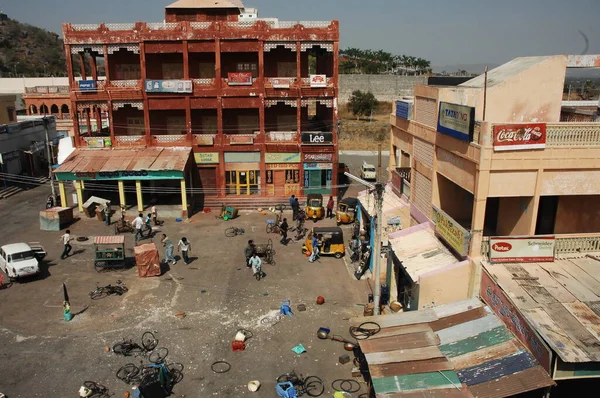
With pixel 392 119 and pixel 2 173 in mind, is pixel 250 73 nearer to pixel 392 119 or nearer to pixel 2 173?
pixel 392 119

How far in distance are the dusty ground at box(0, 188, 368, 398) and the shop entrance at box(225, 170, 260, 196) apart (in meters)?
8.38

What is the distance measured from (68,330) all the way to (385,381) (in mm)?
11893

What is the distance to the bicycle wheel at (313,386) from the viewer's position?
13641 millimetres

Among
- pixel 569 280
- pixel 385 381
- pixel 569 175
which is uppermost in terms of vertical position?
pixel 569 175

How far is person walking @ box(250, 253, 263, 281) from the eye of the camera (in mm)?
21219

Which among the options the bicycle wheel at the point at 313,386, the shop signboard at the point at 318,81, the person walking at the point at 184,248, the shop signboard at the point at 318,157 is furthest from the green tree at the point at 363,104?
the bicycle wheel at the point at 313,386

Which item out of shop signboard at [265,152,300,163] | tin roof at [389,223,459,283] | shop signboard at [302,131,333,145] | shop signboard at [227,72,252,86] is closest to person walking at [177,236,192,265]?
tin roof at [389,223,459,283]

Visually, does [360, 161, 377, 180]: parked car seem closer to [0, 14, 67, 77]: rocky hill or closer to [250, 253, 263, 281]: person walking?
[250, 253, 263, 281]: person walking

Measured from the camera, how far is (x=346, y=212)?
29.8 m

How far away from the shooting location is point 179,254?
80.6 ft

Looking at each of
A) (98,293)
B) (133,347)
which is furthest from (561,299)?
(98,293)

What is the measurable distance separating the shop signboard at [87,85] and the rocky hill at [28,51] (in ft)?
261

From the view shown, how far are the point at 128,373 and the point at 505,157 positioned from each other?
42.8 feet

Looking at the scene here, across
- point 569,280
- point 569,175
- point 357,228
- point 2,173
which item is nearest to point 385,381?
point 569,280
